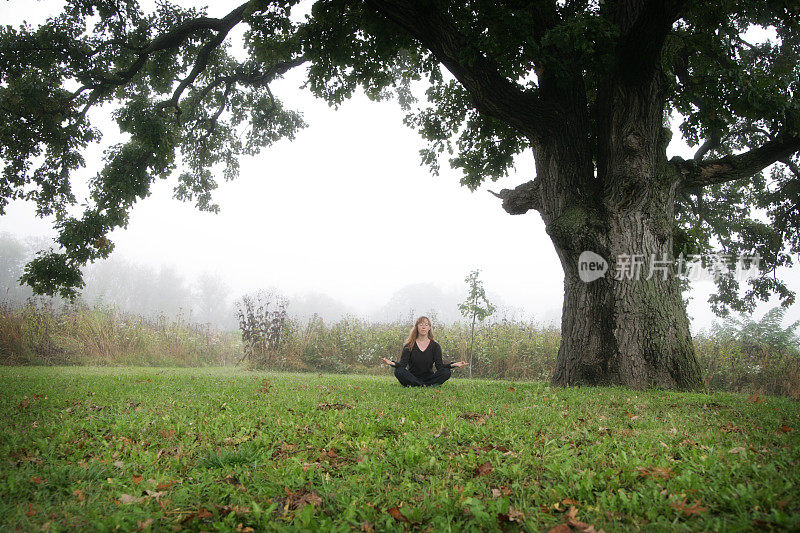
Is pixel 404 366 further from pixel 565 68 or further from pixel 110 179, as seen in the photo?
pixel 110 179

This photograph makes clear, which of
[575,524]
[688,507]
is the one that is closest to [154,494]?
[575,524]

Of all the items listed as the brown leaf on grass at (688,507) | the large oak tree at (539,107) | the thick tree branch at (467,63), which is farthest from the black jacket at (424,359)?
the brown leaf on grass at (688,507)

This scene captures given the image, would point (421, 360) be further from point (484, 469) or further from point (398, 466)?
point (484, 469)

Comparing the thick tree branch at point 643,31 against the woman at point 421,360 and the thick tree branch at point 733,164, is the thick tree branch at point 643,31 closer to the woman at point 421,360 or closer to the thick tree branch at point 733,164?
the thick tree branch at point 733,164

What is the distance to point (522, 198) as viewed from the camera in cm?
831

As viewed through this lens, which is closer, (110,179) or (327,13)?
(327,13)

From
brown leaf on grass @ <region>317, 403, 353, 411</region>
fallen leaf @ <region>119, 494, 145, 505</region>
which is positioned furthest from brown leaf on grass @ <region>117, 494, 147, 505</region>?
brown leaf on grass @ <region>317, 403, 353, 411</region>

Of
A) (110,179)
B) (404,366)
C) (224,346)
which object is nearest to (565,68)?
(404,366)

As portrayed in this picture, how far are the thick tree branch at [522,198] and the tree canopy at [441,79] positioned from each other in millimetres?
32

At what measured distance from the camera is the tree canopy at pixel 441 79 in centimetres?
696

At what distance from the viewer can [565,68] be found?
6.83m

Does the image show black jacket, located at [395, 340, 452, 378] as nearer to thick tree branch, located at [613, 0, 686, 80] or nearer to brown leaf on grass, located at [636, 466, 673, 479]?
brown leaf on grass, located at [636, 466, 673, 479]

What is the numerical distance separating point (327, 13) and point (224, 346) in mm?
11165

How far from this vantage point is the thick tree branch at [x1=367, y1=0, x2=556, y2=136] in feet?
22.4
